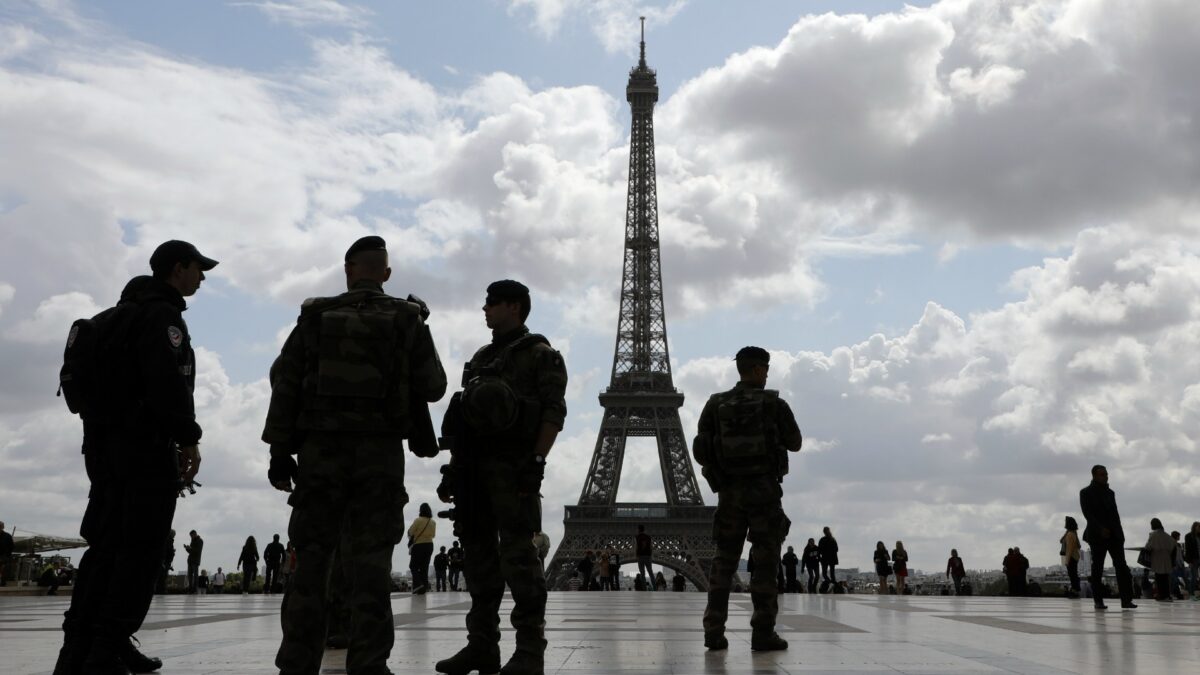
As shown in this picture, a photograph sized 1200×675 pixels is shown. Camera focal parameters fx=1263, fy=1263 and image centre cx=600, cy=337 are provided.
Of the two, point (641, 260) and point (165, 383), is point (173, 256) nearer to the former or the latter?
point (165, 383)

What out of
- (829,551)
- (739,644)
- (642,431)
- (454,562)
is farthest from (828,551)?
(642,431)

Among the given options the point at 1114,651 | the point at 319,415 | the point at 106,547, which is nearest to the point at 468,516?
the point at 319,415

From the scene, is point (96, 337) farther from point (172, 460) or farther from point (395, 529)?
point (395, 529)

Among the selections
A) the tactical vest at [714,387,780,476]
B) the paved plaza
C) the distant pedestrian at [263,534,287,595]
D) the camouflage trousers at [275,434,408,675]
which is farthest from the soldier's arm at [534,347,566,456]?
the distant pedestrian at [263,534,287,595]

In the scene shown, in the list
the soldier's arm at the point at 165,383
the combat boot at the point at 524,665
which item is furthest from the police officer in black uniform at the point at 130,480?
the combat boot at the point at 524,665

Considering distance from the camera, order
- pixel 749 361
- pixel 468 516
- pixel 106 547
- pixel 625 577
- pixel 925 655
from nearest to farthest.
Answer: pixel 106 547 < pixel 468 516 < pixel 925 655 < pixel 749 361 < pixel 625 577

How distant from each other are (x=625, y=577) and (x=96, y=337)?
105 meters

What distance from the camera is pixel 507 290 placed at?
721 cm

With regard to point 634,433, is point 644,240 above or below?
above

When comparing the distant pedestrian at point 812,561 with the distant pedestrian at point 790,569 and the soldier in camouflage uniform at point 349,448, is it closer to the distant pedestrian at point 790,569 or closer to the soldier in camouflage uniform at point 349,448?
the distant pedestrian at point 790,569

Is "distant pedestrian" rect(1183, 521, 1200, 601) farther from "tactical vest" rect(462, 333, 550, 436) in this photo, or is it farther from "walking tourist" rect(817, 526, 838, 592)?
"tactical vest" rect(462, 333, 550, 436)

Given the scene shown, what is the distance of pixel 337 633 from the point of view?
8.55 meters

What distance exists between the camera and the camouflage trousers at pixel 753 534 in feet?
29.5

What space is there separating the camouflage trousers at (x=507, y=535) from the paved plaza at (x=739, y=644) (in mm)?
388
